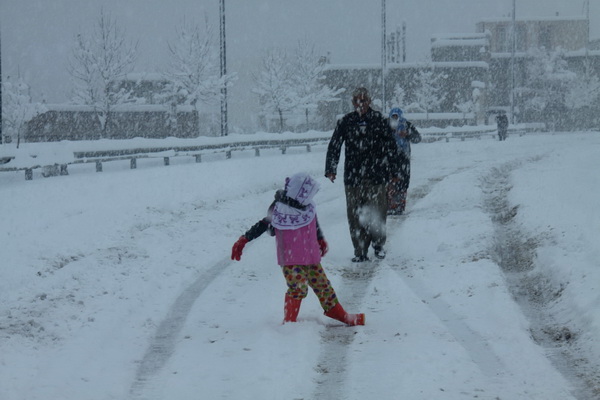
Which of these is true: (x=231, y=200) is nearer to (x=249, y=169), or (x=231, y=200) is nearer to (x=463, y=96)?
(x=249, y=169)

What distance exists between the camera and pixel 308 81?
6819 cm

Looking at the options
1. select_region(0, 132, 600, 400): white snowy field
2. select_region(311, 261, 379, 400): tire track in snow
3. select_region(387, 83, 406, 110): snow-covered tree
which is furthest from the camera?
select_region(387, 83, 406, 110): snow-covered tree

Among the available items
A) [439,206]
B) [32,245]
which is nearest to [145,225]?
[32,245]

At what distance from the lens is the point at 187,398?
14.2 feet

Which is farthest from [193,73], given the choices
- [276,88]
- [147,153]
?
[147,153]

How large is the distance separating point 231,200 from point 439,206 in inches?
162

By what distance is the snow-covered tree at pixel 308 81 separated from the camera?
66188 mm

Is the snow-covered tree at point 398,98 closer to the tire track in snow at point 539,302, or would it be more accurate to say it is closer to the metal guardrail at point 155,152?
the metal guardrail at point 155,152

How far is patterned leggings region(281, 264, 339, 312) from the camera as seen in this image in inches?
229

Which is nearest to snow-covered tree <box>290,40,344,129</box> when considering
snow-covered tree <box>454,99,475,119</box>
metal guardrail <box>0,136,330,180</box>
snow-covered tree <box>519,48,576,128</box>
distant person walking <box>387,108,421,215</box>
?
snow-covered tree <box>454,99,475,119</box>

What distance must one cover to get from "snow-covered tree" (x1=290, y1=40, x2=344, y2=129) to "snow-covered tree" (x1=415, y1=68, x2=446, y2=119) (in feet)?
22.5

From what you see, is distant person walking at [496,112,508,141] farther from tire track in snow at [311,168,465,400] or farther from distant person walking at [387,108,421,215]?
tire track in snow at [311,168,465,400]

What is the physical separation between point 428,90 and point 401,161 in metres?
55.4

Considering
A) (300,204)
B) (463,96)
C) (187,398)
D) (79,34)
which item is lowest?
(187,398)
